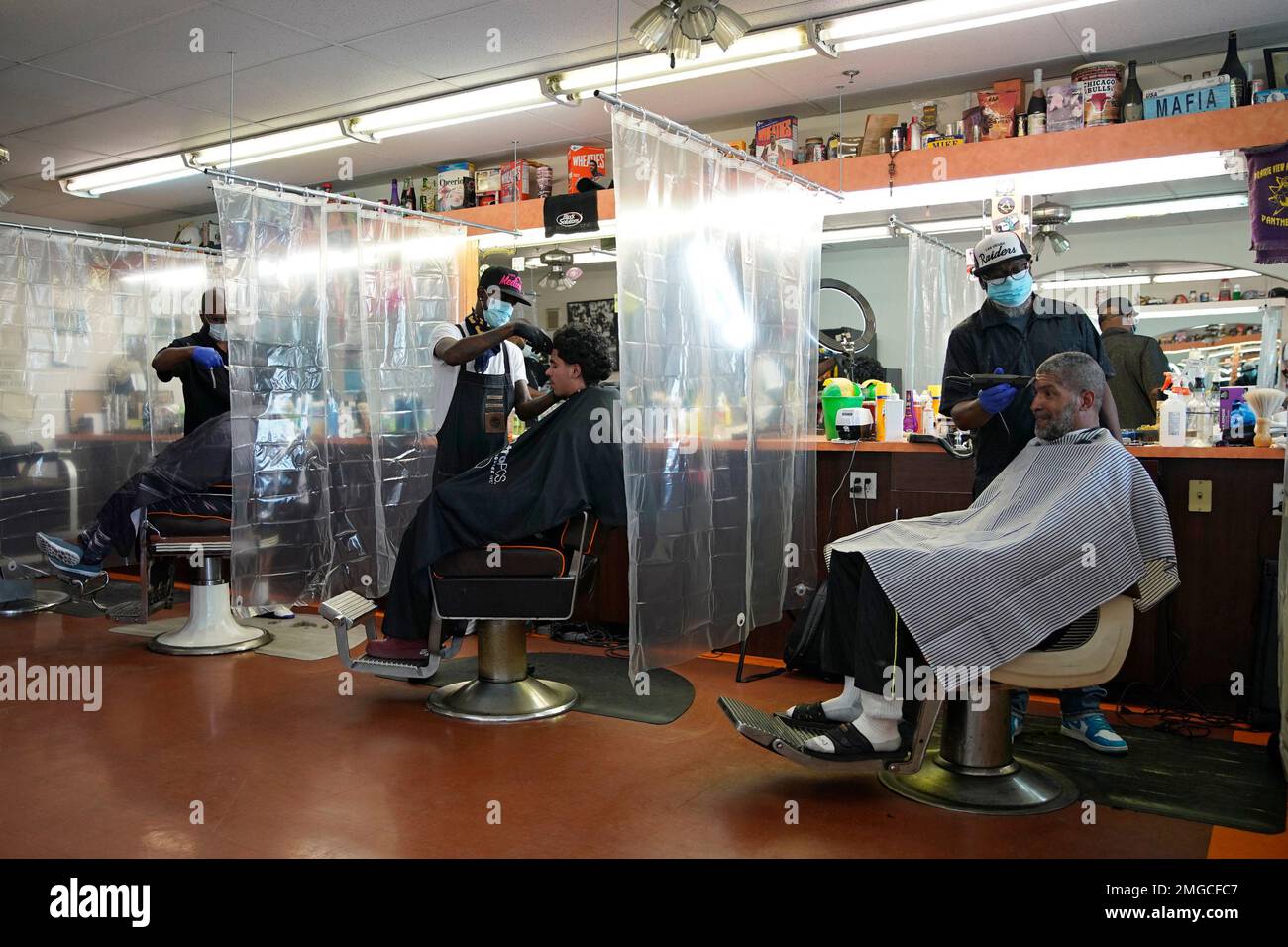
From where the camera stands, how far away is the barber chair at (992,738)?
229 centimetres

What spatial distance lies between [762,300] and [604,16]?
4.79ft

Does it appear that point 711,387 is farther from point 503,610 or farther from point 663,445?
point 503,610

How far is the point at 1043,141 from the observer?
4312 mm

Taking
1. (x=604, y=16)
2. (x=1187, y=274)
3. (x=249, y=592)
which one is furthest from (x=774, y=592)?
(x=1187, y=274)

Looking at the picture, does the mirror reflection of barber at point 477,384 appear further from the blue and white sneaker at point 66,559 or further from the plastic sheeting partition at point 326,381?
the blue and white sneaker at point 66,559

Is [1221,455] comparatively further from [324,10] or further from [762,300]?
[324,10]

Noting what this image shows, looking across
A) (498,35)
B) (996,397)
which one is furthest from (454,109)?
(996,397)

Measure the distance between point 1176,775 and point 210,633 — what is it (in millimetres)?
3509

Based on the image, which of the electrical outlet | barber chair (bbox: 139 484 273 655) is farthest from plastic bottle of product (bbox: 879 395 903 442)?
barber chair (bbox: 139 484 273 655)

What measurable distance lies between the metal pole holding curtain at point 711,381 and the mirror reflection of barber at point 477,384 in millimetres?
799

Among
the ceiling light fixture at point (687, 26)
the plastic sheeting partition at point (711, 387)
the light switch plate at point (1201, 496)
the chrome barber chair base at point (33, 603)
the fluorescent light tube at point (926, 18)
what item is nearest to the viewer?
the plastic sheeting partition at point (711, 387)

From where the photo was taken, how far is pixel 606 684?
11.5ft

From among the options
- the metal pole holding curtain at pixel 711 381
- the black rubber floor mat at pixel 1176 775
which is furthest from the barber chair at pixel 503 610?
the black rubber floor mat at pixel 1176 775
